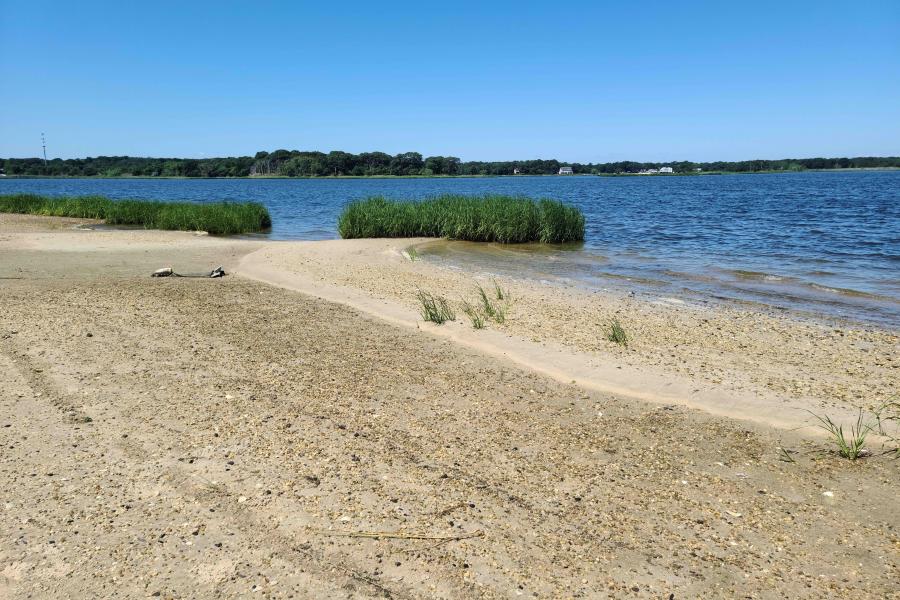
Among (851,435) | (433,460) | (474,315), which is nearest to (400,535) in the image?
(433,460)

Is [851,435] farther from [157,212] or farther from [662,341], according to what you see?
[157,212]

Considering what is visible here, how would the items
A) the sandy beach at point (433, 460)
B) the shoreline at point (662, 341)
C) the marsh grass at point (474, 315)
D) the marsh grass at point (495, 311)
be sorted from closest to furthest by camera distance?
the sandy beach at point (433, 460) → the shoreline at point (662, 341) → the marsh grass at point (474, 315) → the marsh grass at point (495, 311)

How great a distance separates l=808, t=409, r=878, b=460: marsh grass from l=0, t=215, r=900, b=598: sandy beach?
16 centimetres

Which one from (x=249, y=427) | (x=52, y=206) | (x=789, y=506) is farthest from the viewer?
(x=52, y=206)

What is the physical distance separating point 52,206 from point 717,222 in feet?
122

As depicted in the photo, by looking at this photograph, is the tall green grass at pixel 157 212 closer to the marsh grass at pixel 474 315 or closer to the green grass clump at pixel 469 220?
the green grass clump at pixel 469 220

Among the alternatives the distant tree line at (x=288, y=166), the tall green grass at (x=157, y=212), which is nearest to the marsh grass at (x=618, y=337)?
the tall green grass at (x=157, y=212)

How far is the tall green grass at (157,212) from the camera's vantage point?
2978 centimetres

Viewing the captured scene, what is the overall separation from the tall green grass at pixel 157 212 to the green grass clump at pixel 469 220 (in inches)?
222

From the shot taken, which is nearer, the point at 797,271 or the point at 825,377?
the point at 825,377

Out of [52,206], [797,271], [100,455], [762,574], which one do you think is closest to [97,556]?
[100,455]

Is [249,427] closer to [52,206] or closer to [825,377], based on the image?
[825,377]

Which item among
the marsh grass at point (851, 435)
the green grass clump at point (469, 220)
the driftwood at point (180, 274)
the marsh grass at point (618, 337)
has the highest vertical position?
the green grass clump at point (469, 220)

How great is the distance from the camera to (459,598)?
369 cm
